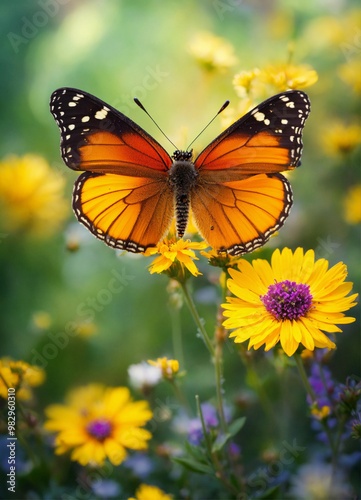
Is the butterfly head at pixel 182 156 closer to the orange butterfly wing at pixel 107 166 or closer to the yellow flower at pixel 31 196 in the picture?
the orange butterfly wing at pixel 107 166

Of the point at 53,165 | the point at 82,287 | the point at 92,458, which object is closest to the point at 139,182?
the point at 92,458

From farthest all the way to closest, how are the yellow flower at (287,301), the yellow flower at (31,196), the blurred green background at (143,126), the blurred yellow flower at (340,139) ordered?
the blurred yellow flower at (340,139), the yellow flower at (31,196), the blurred green background at (143,126), the yellow flower at (287,301)

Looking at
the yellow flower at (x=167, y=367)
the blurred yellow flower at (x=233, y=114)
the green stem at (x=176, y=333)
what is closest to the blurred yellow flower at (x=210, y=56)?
the blurred yellow flower at (x=233, y=114)

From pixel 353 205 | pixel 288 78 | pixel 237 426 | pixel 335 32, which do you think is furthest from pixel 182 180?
pixel 335 32

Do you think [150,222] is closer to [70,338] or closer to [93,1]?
[70,338]

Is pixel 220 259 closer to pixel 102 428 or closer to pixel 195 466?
pixel 195 466

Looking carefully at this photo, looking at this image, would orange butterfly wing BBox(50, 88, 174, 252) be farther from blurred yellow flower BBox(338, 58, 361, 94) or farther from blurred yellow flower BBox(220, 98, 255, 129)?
blurred yellow flower BBox(338, 58, 361, 94)
